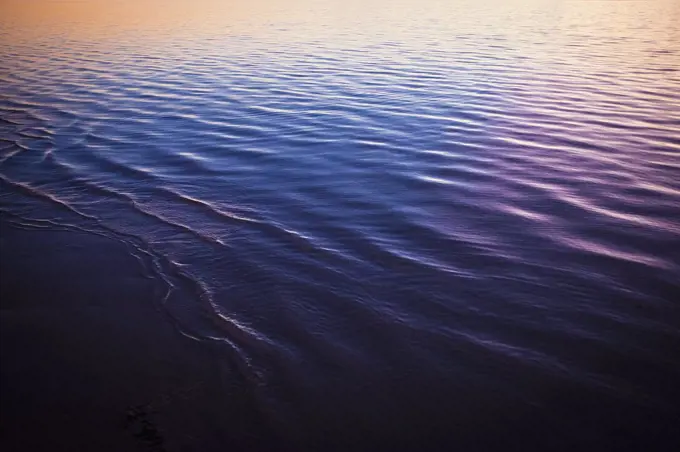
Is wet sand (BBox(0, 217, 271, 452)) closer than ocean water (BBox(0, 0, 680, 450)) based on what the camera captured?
Yes

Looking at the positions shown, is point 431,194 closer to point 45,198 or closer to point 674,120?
point 45,198

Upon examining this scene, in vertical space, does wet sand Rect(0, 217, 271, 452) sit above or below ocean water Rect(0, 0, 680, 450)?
below

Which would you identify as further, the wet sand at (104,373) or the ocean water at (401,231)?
the ocean water at (401,231)

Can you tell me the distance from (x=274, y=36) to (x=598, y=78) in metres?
16.3

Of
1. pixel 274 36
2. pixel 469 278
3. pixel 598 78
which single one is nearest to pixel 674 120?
pixel 598 78

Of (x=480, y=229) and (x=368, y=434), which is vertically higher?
(x=480, y=229)

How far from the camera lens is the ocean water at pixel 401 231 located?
3.62m

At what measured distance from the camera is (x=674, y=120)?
988 centimetres

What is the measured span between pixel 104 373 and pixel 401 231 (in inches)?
135

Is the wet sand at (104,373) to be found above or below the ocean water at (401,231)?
below

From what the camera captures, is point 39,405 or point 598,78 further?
point 598,78

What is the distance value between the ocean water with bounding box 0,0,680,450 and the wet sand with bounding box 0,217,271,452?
0.21 m

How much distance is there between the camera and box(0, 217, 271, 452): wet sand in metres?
3.29

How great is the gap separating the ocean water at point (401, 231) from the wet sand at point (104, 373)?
0.21 metres
